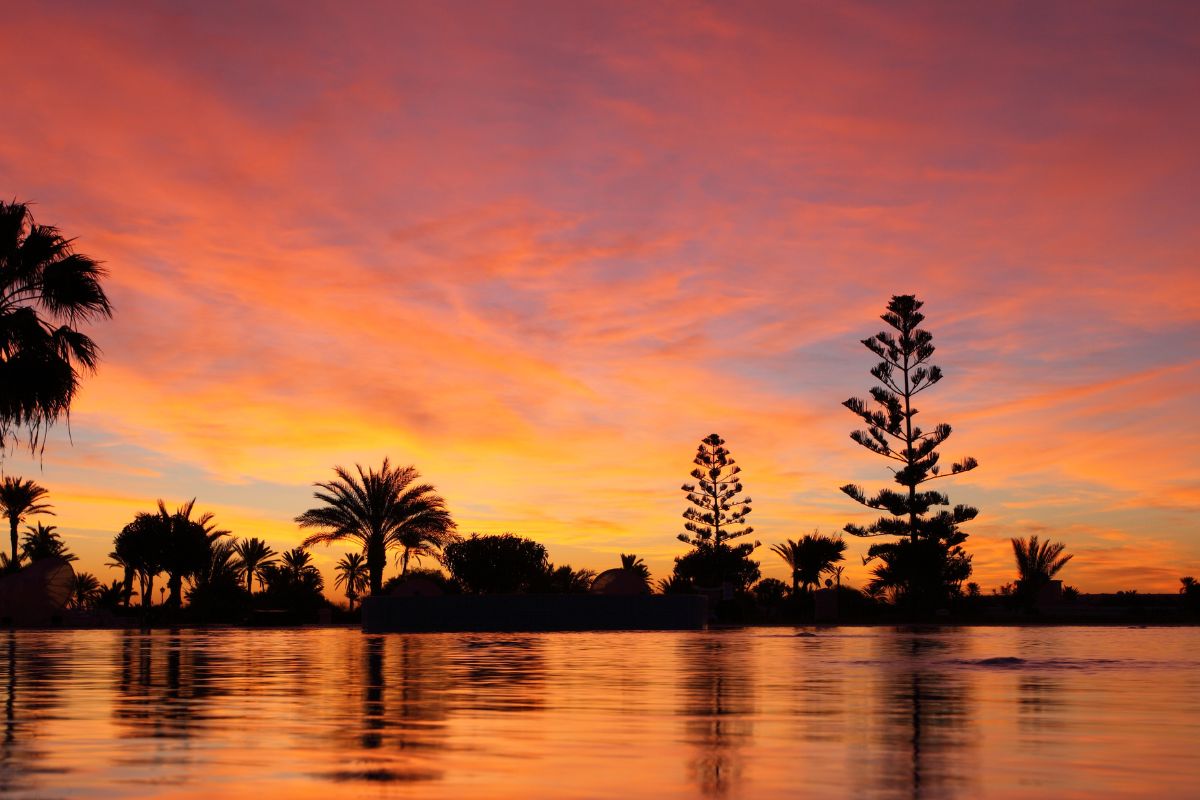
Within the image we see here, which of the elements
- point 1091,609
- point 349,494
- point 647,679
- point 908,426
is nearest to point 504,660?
point 647,679

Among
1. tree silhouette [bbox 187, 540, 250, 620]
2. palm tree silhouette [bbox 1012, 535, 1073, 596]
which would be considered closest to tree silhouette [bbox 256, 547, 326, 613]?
tree silhouette [bbox 187, 540, 250, 620]

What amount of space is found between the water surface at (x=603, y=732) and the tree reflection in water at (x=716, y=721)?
0.02 metres

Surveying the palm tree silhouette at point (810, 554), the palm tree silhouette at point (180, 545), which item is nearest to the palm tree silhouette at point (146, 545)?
the palm tree silhouette at point (180, 545)

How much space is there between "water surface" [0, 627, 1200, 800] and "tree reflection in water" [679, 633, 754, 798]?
24 millimetres

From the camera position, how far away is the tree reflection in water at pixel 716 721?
5.04m

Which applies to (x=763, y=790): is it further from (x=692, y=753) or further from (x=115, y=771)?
(x=115, y=771)

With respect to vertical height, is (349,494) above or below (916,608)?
above

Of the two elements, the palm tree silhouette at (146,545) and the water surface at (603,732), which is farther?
the palm tree silhouette at (146,545)

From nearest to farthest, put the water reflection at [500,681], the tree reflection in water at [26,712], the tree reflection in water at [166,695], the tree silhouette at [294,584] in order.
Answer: the tree reflection in water at [26,712] < the tree reflection in water at [166,695] < the water reflection at [500,681] < the tree silhouette at [294,584]

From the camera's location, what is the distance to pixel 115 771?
5.12m

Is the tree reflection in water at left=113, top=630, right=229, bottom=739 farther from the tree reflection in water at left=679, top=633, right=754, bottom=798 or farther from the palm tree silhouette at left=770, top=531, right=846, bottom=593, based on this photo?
the palm tree silhouette at left=770, top=531, right=846, bottom=593

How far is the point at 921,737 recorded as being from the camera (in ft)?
20.9

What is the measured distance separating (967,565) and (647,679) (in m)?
44.4

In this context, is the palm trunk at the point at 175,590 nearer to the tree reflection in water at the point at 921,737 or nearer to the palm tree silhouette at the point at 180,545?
the palm tree silhouette at the point at 180,545
